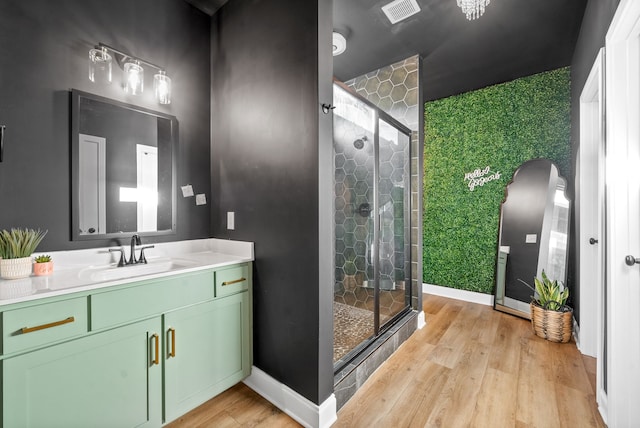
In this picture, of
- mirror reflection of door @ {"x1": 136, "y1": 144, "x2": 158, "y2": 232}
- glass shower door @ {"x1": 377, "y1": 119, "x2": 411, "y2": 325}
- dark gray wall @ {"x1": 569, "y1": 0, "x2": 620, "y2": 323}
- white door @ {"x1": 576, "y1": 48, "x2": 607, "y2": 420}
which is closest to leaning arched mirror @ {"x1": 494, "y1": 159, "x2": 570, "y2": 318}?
dark gray wall @ {"x1": 569, "y1": 0, "x2": 620, "y2": 323}

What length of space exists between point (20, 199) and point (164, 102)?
97 centimetres

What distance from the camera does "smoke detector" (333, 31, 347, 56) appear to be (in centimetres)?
260

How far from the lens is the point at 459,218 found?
12.6 feet

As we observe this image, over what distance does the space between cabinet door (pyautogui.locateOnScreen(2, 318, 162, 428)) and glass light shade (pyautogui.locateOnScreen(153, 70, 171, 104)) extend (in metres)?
1.43

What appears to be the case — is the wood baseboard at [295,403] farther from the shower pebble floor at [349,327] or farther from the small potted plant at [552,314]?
the small potted plant at [552,314]

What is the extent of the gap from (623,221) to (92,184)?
2.98 m

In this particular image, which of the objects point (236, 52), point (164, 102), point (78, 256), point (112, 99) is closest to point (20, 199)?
point (78, 256)

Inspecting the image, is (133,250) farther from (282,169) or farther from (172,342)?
(282,169)

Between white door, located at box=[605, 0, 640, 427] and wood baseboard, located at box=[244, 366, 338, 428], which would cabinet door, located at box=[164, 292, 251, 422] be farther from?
white door, located at box=[605, 0, 640, 427]

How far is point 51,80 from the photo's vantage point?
1.60 m

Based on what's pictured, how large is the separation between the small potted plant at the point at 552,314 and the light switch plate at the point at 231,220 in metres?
2.82

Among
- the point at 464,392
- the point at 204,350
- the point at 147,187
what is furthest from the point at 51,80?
the point at 464,392

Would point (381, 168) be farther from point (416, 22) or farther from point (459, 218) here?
point (459, 218)

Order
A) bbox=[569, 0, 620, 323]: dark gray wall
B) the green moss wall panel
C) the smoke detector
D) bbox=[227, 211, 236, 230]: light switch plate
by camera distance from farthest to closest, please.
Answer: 1. the green moss wall panel
2. the smoke detector
3. bbox=[227, 211, 236, 230]: light switch plate
4. bbox=[569, 0, 620, 323]: dark gray wall
